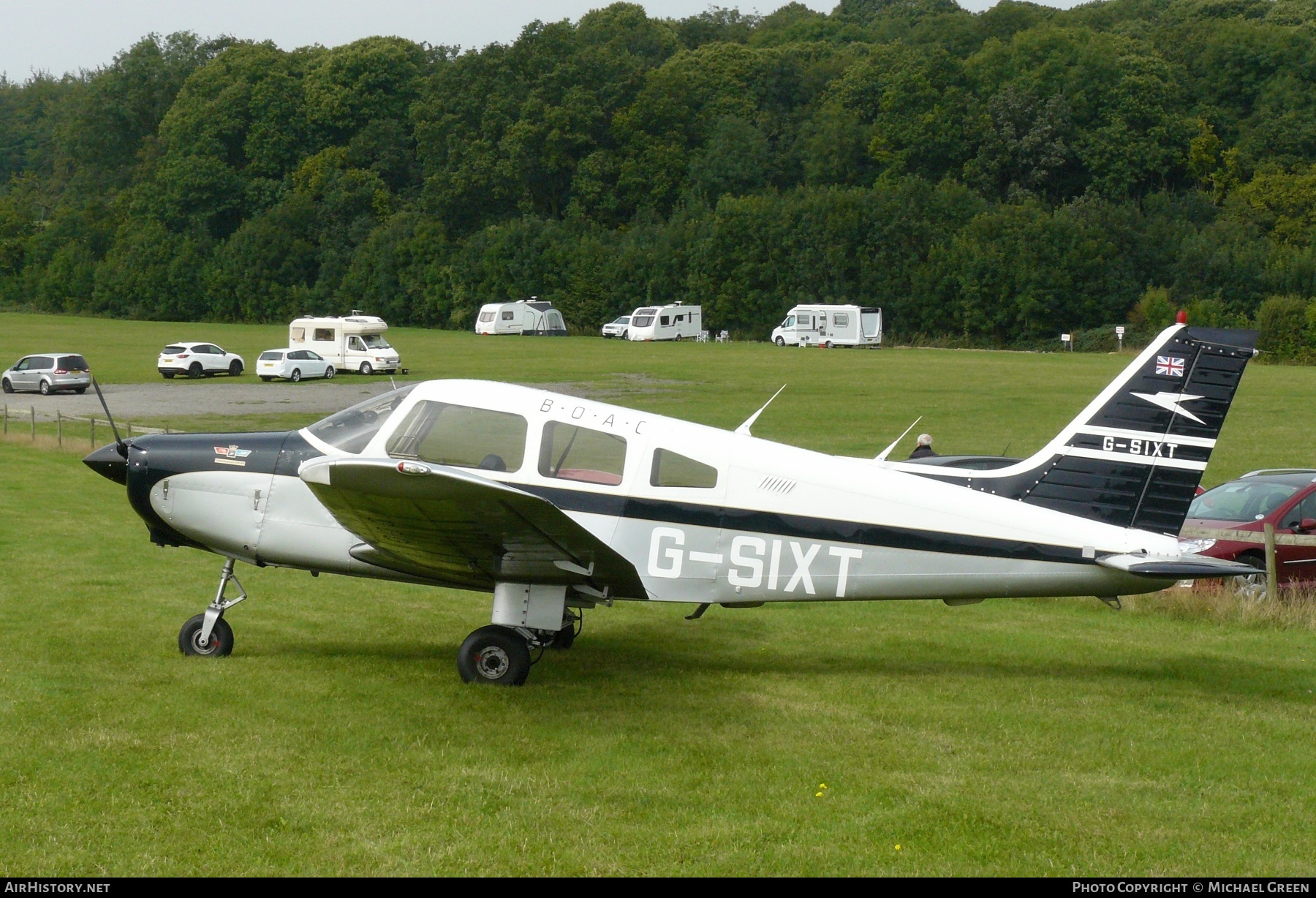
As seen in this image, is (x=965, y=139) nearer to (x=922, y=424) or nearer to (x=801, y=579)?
(x=922, y=424)

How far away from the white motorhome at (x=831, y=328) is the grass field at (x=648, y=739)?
51773mm

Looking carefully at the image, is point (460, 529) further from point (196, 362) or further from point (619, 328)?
point (619, 328)

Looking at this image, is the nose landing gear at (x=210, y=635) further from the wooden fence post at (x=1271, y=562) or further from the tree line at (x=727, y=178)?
the tree line at (x=727, y=178)

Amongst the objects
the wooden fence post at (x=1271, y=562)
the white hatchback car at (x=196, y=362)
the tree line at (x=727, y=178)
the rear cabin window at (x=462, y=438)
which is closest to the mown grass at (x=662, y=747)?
the wooden fence post at (x=1271, y=562)

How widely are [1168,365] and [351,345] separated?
42488 millimetres

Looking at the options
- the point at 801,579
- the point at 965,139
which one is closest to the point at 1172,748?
the point at 801,579

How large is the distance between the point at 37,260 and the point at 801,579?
110 metres

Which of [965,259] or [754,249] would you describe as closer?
[965,259]

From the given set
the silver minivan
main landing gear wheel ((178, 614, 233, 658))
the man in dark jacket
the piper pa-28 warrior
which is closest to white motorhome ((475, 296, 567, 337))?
the silver minivan

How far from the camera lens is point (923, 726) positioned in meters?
7.79

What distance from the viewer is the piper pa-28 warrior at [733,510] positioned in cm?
849

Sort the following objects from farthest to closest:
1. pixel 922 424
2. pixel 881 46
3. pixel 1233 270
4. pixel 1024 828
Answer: pixel 881 46 → pixel 1233 270 → pixel 922 424 → pixel 1024 828

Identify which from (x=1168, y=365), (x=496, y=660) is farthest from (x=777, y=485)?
(x=1168, y=365)

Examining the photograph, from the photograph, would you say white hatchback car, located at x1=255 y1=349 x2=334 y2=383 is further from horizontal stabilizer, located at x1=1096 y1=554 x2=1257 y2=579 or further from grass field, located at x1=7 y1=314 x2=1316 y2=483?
horizontal stabilizer, located at x1=1096 y1=554 x2=1257 y2=579
